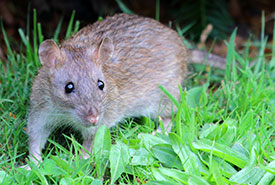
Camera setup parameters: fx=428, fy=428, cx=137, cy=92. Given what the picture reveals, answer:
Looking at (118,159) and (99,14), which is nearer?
(118,159)

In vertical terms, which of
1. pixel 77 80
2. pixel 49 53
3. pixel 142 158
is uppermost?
pixel 49 53

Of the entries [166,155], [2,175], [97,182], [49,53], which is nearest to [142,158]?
[166,155]

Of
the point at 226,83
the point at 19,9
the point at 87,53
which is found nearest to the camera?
the point at 87,53

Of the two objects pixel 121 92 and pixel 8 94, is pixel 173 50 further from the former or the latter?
pixel 8 94

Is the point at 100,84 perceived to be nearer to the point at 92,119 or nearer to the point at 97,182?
the point at 92,119

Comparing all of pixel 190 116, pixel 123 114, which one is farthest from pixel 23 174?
pixel 190 116

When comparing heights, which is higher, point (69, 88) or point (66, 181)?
point (69, 88)
